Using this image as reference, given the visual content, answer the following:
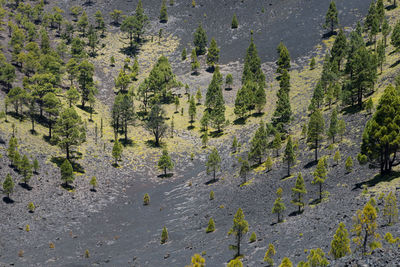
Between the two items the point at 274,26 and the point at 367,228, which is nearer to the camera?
the point at 367,228

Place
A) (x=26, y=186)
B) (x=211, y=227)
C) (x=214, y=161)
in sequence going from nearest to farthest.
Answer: (x=211, y=227), (x=26, y=186), (x=214, y=161)

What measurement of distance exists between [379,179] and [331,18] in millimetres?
117512

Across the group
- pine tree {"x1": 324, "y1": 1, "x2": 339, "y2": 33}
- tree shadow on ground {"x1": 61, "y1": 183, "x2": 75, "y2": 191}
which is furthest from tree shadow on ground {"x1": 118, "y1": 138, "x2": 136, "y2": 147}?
pine tree {"x1": 324, "y1": 1, "x2": 339, "y2": 33}

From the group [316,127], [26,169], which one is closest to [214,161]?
[316,127]

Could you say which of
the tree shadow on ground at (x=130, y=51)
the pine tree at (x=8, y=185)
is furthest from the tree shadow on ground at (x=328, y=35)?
the pine tree at (x=8, y=185)

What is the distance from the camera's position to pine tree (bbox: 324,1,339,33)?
541 feet

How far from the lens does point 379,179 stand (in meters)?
63.5

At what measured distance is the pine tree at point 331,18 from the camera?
164750 millimetres

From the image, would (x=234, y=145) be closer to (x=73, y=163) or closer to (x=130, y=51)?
(x=73, y=163)

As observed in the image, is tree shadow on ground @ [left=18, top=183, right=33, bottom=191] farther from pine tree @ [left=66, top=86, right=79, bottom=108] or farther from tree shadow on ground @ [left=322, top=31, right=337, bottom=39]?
tree shadow on ground @ [left=322, top=31, right=337, bottom=39]

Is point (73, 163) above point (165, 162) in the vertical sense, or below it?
above

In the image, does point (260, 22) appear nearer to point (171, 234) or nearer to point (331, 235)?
point (171, 234)

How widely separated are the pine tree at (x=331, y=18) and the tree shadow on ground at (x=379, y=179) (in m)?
116

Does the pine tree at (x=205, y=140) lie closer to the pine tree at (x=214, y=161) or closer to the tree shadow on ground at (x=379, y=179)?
the pine tree at (x=214, y=161)
